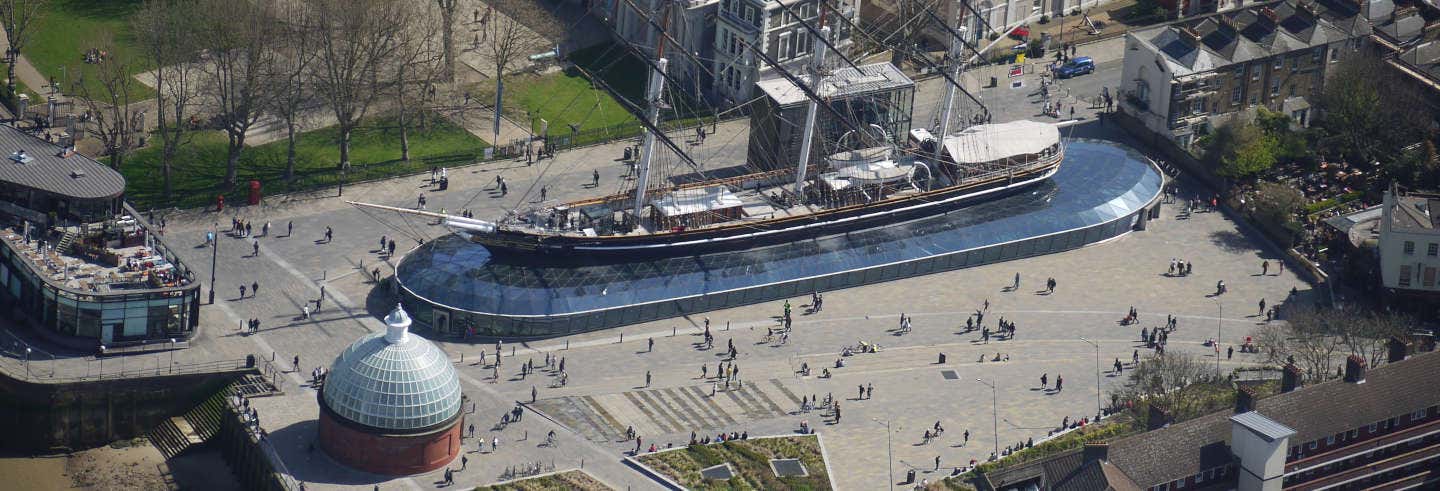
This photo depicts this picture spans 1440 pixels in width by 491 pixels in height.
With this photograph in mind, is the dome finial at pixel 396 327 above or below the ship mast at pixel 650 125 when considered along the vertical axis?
below

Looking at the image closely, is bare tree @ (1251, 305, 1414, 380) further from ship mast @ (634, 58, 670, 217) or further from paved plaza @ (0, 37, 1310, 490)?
ship mast @ (634, 58, 670, 217)

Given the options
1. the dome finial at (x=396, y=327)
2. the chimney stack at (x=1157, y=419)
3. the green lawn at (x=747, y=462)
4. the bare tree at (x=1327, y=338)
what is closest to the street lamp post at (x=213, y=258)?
the dome finial at (x=396, y=327)

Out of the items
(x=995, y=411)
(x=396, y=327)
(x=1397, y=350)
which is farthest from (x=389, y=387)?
(x=1397, y=350)

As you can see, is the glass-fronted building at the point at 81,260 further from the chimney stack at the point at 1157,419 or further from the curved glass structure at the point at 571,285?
the chimney stack at the point at 1157,419

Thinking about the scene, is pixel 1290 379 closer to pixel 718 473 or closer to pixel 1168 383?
pixel 1168 383

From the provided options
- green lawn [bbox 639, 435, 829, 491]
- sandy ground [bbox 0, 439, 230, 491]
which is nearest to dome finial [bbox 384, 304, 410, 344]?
sandy ground [bbox 0, 439, 230, 491]
